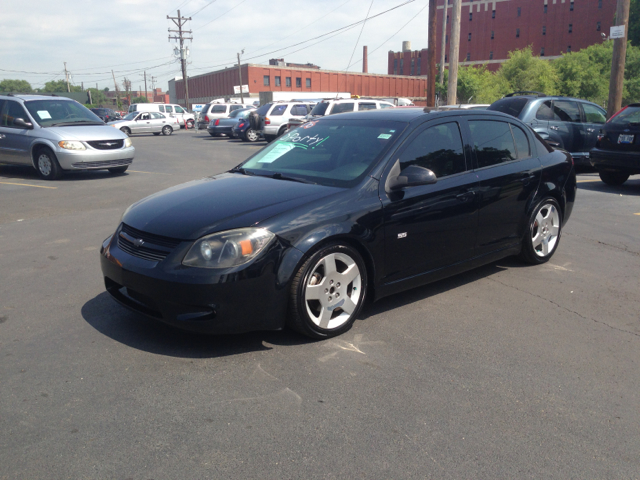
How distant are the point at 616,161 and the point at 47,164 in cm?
1140

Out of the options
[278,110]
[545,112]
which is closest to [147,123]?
[278,110]

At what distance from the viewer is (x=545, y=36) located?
77.4 m

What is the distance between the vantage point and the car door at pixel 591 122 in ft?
42.2

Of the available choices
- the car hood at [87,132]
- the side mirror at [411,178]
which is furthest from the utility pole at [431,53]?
the side mirror at [411,178]

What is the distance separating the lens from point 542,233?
5.68 metres

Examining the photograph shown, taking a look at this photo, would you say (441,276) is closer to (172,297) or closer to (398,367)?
(398,367)

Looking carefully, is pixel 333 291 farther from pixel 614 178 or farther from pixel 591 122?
pixel 591 122

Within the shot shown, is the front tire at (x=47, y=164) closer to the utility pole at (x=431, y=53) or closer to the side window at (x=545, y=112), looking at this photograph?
the side window at (x=545, y=112)

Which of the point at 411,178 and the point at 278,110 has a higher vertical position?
the point at 278,110

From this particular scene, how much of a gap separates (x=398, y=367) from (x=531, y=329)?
4.13ft

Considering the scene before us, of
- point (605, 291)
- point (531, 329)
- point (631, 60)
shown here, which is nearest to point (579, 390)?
point (531, 329)

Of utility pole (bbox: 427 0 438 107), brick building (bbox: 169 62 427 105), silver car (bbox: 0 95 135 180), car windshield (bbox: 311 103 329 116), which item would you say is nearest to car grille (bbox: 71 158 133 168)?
silver car (bbox: 0 95 135 180)

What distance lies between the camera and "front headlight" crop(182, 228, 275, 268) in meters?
3.42

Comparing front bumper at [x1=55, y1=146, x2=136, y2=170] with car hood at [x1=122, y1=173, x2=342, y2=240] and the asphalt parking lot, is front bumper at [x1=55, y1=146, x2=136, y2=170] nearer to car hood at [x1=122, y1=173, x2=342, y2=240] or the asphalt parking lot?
the asphalt parking lot
